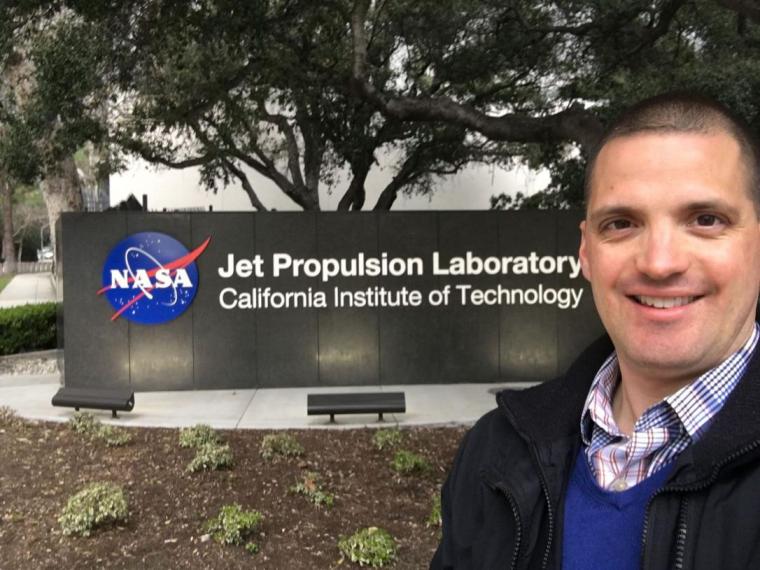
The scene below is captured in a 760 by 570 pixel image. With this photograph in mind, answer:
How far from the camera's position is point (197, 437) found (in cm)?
784

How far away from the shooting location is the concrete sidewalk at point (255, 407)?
912cm

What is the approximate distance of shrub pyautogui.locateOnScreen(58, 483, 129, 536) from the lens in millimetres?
5582

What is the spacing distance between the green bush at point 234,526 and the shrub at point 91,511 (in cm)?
68

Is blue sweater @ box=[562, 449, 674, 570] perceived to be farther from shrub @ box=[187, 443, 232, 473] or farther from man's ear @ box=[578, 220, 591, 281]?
shrub @ box=[187, 443, 232, 473]

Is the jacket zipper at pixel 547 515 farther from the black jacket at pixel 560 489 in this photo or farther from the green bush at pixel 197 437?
the green bush at pixel 197 437

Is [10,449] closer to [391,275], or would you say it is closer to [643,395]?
[391,275]

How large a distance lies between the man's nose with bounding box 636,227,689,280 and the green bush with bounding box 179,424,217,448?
6870 millimetres

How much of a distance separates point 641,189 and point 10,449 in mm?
8028

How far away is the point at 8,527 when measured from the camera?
5.86 m

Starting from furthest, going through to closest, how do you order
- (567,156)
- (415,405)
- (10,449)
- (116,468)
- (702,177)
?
(567,156), (415,405), (10,449), (116,468), (702,177)

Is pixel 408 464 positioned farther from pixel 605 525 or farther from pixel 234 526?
pixel 605 525

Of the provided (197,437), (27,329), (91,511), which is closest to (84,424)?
(197,437)

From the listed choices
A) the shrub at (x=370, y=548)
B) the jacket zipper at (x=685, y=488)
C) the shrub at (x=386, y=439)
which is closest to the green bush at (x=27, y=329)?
the shrub at (x=386, y=439)

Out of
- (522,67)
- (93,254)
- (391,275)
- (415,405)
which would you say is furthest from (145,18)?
(522,67)
